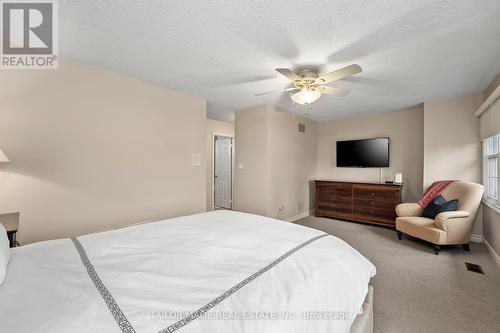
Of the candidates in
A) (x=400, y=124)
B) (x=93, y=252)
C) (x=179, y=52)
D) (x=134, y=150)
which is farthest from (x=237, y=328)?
(x=400, y=124)

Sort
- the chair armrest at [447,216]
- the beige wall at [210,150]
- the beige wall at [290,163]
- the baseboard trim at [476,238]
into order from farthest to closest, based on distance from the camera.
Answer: the beige wall at [210,150] < the beige wall at [290,163] < the baseboard trim at [476,238] < the chair armrest at [447,216]

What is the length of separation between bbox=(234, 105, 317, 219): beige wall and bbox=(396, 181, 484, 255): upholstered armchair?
78.4 inches

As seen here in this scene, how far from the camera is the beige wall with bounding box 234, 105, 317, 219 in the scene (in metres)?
3.90

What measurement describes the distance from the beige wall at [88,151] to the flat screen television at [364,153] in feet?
11.6

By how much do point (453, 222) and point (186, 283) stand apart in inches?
137

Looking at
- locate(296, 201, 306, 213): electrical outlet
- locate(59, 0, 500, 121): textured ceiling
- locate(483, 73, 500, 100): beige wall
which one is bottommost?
locate(296, 201, 306, 213): electrical outlet

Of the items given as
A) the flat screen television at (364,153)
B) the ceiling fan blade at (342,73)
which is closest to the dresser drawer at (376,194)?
the flat screen television at (364,153)

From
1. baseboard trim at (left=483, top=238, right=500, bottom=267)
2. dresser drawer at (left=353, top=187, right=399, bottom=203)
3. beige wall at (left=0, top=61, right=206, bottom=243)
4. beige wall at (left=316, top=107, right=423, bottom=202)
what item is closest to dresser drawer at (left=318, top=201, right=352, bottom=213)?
dresser drawer at (left=353, top=187, right=399, bottom=203)

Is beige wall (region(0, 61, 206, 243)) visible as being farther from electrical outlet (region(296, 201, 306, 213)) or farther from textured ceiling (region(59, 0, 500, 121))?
electrical outlet (region(296, 201, 306, 213))

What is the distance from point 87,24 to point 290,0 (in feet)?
5.51

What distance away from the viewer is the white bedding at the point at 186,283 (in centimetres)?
67

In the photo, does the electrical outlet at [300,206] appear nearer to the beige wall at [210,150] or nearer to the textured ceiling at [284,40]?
the beige wall at [210,150]

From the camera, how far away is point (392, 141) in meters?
4.28

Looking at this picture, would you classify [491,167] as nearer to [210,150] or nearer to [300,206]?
[300,206]
